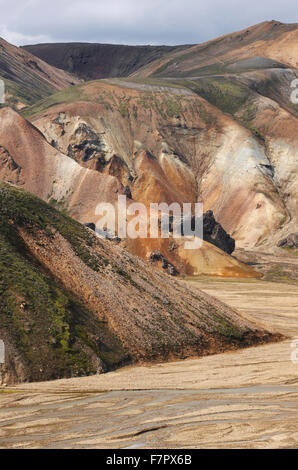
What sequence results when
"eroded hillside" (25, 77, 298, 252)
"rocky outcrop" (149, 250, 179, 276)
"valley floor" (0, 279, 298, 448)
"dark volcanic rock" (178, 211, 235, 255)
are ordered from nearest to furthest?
"valley floor" (0, 279, 298, 448)
"rocky outcrop" (149, 250, 179, 276)
"dark volcanic rock" (178, 211, 235, 255)
"eroded hillside" (25, 77, 298, 252)

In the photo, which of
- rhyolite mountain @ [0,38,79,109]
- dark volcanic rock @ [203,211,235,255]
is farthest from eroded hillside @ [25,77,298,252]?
rhyolite mountain @ [0,38,79,109]

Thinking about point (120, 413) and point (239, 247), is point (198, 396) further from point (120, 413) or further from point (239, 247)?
point (239, 247)

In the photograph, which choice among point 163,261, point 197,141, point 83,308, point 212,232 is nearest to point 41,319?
point 83,308

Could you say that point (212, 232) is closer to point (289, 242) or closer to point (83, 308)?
point (289, 242)

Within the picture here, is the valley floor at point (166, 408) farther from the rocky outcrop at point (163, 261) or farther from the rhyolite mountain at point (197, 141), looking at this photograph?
the rhyolite mountain at point (197, 141)

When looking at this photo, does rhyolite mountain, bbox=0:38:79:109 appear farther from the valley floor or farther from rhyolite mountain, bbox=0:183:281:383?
the valley floor
